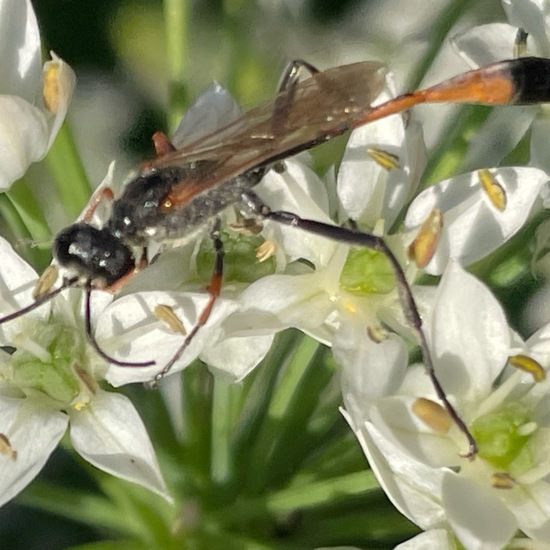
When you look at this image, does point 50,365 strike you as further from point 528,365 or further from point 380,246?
point 528,365

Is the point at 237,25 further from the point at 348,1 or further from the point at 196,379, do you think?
the point at 348,1

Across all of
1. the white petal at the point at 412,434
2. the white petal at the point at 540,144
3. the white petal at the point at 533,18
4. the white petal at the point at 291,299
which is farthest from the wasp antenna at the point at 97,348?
the white petal at the point at 533,18

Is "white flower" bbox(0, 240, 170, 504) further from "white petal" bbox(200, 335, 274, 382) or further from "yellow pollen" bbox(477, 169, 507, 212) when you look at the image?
"yellow pollen" bbox(477, 169, 507, 212)

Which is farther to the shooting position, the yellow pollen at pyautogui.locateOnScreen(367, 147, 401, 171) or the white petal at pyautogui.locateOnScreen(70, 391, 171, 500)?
the yellow pollen at pyautogui.locateOnScreen(367, 147, 401, 171)

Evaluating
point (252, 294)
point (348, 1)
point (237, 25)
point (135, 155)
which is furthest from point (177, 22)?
point (348, 1)

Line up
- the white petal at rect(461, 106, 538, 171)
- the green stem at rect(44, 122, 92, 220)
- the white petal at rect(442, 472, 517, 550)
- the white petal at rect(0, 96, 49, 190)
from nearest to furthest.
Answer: the white petal at rect(442, 472, 517, 550), the white petal at rect(0, 96, 49, 190), the green stem at rect(44, 122, 92, 220), the white petal at rect(461, 106, 538, 171)

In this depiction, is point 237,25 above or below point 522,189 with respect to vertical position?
above

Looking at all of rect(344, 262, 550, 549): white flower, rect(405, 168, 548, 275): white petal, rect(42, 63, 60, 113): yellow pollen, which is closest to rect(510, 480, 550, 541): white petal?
rect(344, 262, 550, 549): white flower

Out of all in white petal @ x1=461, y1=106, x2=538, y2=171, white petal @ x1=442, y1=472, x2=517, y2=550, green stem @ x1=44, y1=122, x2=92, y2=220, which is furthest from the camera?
white petal @ x1=461, y1=106, x2=538, y2=171
